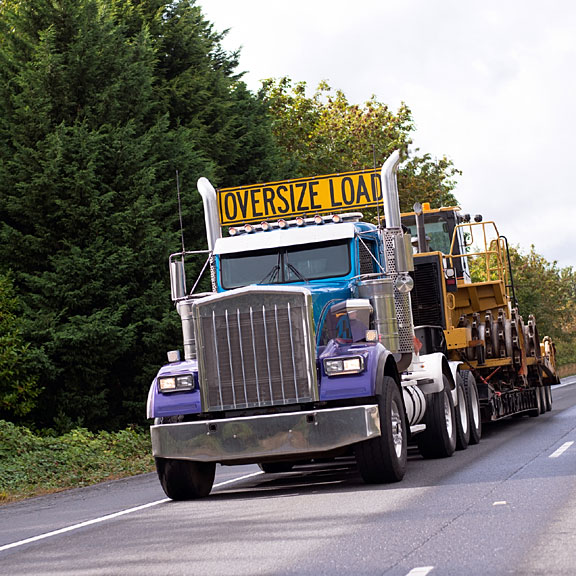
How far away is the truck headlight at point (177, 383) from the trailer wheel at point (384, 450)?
6.37 ft

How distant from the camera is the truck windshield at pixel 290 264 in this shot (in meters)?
13.4

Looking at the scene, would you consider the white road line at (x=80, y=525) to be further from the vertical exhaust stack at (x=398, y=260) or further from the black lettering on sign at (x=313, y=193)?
the black lettering on sign at (x=313, y=193)

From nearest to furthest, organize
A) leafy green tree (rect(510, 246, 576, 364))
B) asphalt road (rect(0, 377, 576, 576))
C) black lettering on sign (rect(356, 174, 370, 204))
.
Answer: asphalt road (rect(0, 377, 576, 576)) < black lettering on sign (rect(356, 174, 370, 204)) < leafy green tree (rect(510, 246, 576, 364))

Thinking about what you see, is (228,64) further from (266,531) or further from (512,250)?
(512,250)

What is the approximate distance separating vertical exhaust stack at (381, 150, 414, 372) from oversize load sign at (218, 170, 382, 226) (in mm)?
706

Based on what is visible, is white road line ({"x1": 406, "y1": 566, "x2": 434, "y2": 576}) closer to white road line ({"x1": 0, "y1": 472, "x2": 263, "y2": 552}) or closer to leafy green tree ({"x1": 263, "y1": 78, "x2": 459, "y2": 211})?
white road line ({"x1": 0, "y1": 472, "x2": 263, "y2": 552})

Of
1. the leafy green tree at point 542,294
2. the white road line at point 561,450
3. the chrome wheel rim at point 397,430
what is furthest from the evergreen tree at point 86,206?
the leafy green tree at point 542,294

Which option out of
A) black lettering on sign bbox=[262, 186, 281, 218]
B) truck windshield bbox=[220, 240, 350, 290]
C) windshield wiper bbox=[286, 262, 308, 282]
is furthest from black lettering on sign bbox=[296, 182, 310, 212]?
windshield wiper bbox=[286, 262, 308, 282]

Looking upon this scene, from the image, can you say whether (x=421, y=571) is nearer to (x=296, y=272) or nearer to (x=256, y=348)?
(x=256, y=348)

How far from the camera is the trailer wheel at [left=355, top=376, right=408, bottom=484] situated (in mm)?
11703

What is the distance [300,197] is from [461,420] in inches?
169

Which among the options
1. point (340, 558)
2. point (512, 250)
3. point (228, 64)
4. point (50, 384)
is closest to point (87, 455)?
point (50, 384)

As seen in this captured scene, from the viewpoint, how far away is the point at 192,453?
11.7 meters

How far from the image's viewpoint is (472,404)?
17.3 meters
